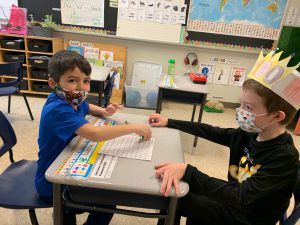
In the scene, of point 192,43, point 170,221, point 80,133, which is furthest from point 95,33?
point 170,221

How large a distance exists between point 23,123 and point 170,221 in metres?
2.69

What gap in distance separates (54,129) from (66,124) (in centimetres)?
6

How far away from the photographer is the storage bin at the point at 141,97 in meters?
3.96

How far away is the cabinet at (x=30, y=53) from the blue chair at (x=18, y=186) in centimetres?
266

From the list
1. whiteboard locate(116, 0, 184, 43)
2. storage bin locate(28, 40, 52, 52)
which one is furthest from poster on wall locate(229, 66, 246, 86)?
storage bin locate(28, 40, 52, 52)

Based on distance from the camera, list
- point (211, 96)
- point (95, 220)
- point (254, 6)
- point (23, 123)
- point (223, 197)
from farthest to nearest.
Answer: point (211, 96), point (254, 6), point (23, 123), point (95, 220), point (223, 197)

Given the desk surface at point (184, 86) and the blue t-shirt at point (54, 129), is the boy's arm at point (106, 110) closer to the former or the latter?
the blue t-shirt at point (54, 129)

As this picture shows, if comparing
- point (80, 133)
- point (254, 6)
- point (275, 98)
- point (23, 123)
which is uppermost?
point (254, 6)

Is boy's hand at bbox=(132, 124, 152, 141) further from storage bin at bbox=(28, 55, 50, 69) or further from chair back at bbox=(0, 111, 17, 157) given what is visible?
storage bin at bbox=(28, 55, 50, 69)

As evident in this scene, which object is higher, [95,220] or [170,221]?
[170,221]

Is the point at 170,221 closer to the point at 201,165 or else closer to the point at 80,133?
the point at 80,133

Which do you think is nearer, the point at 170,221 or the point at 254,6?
the point at 170,221

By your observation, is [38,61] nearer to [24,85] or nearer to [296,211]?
[24,85]

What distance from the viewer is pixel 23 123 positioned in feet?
10.0
